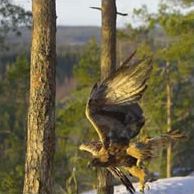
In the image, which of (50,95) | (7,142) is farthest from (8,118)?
(50,95)

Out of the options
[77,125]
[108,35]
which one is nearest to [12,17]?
[77,125]

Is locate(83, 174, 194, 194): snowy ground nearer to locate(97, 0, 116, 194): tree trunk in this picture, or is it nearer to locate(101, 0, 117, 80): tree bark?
locate(97, 0, 116, 194): tree trunk

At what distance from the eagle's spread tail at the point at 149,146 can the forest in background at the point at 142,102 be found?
13200 millimetres

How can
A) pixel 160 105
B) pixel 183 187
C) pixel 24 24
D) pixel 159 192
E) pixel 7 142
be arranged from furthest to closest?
1. pixel 160 105
2. pixel 7 142
3. pixel 24 24
4. pixel 183 187
5. pixel 159 192

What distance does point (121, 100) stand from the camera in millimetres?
7109

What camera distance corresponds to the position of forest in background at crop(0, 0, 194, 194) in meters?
23.3

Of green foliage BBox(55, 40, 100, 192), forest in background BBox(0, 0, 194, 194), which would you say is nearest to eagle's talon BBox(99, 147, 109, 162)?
forest in background BBox(0, 0, 194, 194)

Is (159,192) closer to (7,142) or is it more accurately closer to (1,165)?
(1,165)

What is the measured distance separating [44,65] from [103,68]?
319 centimetres

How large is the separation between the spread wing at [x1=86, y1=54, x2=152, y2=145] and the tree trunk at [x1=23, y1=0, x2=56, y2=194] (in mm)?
737

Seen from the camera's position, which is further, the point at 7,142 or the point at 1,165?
the point at 7,142

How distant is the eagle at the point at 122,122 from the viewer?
6980 millimetres

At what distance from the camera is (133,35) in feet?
90.7

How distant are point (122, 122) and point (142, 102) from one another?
797 inches
